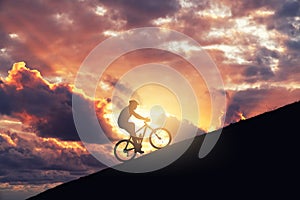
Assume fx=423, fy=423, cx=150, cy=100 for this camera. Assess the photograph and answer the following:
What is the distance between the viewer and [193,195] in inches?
408

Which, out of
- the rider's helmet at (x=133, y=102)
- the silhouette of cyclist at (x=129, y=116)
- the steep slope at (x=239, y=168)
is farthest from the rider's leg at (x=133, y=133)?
the steep slope at (x=239, y=168)

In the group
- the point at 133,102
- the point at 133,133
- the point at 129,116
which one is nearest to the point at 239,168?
the point at 133,102

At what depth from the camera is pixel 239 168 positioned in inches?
400

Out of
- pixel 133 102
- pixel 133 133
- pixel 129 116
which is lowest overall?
pixel 133 133

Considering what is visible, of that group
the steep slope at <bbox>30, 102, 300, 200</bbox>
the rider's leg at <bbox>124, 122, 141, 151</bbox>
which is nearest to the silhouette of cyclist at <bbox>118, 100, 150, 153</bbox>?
the rider's leg at <bbox>124, 122, 141, 151</bbox>

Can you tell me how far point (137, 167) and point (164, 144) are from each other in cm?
440

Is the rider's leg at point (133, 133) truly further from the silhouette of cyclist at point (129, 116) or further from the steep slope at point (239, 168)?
the steep slope at point (239, 168)

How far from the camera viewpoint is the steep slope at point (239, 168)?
8.97m

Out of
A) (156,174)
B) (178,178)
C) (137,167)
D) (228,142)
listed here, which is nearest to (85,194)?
(137,167)

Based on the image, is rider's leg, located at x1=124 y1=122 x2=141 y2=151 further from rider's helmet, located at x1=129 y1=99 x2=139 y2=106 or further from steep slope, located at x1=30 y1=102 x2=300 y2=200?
steep slope, located at x1=30 y1=102 x2=300 y2=200

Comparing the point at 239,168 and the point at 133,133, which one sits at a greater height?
the point at 133,133

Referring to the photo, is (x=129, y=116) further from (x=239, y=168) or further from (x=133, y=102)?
(x=239, y=168)

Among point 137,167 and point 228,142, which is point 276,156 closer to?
point 228,142

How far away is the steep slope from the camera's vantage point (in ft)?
29.4
